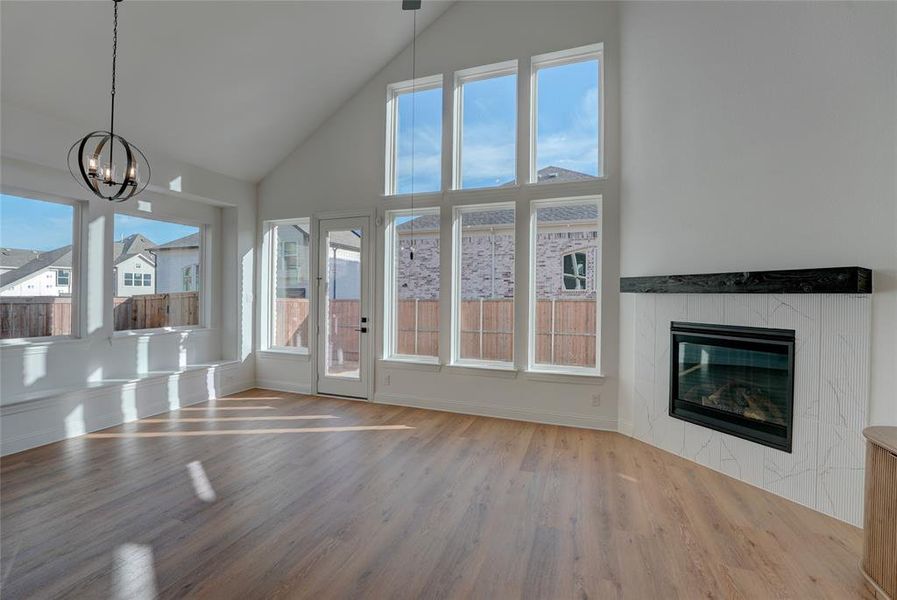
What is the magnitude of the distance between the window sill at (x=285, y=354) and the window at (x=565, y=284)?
3.05 meters

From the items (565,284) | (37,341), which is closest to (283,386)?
(37,341)

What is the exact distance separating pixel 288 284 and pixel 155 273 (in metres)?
1.54

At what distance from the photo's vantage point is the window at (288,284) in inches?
227

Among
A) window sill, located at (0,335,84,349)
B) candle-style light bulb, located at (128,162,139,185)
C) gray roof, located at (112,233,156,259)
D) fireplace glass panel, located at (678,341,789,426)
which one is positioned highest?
candle-style light bulb, located at (128,162,139,185)

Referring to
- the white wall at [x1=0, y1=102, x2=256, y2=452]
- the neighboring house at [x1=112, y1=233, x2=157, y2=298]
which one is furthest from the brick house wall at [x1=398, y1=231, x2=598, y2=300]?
the neighboring house at [x1=112, y1=233, x2=157, y2=298]

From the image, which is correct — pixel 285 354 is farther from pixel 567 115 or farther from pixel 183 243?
pixel 567 115

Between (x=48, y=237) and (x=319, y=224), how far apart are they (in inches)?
104

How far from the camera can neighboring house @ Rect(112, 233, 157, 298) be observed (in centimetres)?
468

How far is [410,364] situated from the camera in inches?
197

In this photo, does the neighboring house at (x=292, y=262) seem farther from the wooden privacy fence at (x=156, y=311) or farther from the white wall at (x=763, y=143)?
the white wall at (x=763, y=143)

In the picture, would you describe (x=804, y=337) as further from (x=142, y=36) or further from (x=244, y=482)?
(x=142, y=36)

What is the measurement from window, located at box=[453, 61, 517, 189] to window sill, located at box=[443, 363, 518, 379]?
2027 millimetres

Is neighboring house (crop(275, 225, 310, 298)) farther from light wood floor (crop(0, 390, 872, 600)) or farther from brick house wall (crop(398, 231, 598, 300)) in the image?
light wood floor (crop(0, 390, 872, 600))

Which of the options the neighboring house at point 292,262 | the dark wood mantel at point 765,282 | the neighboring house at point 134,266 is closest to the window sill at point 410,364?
the neighboring house at point 292,262
